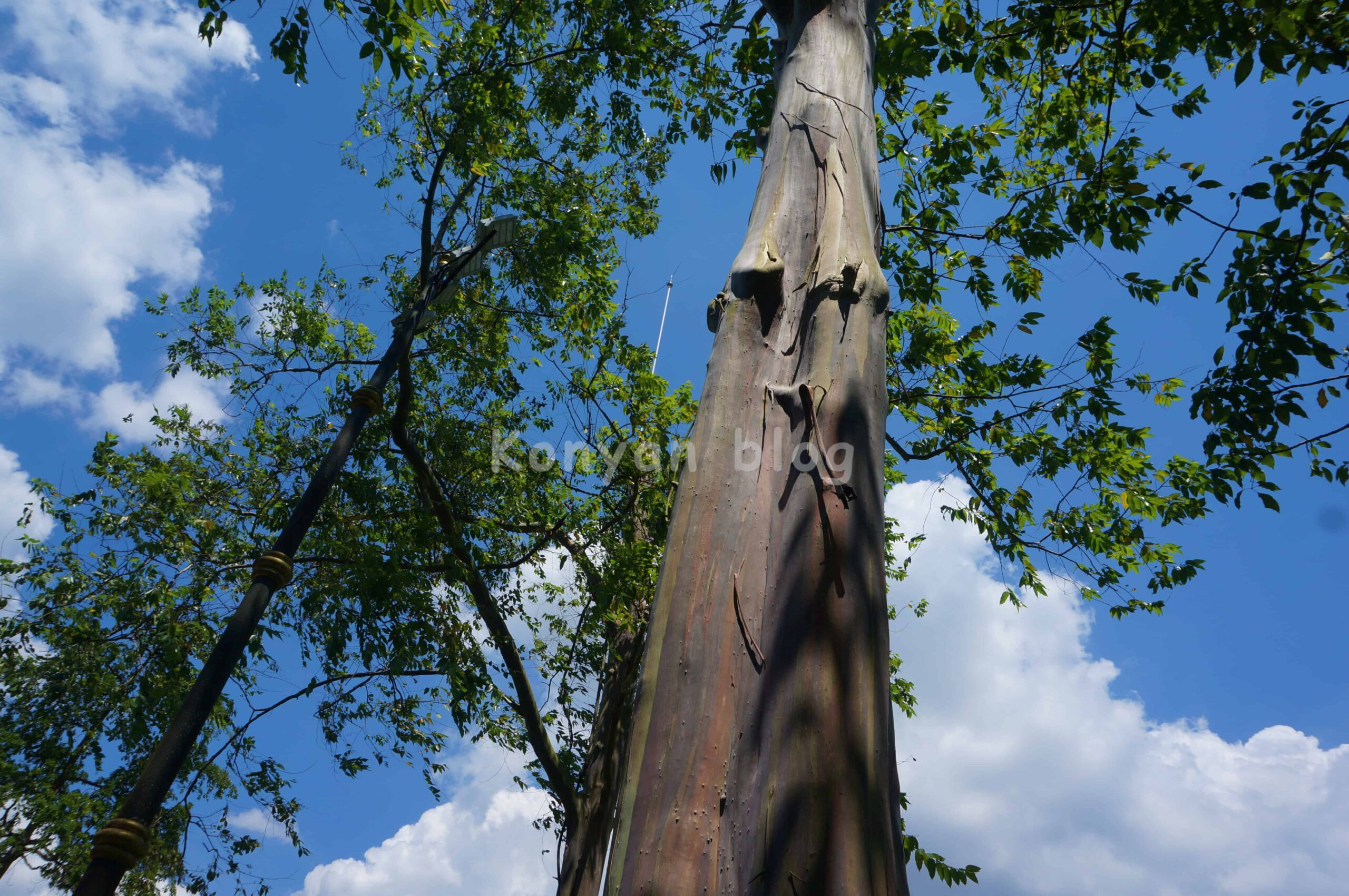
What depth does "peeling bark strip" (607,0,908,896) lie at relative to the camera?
144cm

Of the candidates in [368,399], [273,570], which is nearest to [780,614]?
[273,570]

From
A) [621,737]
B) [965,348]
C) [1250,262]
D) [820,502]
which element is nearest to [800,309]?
[820,502]

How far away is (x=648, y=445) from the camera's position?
8.08 metres

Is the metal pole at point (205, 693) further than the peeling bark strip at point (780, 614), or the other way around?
the metal pole at point (205, 693)

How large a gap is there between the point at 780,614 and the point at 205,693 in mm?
2354

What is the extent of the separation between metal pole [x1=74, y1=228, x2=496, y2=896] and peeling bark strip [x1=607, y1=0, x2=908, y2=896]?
1.93m

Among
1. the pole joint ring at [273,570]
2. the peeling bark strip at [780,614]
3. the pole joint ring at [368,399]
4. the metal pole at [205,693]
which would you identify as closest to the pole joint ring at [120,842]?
the metal pole at [205,693]

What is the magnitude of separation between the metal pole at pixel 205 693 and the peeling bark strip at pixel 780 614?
6.33 feet

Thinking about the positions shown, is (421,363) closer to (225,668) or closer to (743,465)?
(225,668)

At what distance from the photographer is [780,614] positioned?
5.54 ft

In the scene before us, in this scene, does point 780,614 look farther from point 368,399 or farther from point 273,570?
point 368,399

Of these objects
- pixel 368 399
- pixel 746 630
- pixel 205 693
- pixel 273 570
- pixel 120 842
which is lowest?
pixel 120 842

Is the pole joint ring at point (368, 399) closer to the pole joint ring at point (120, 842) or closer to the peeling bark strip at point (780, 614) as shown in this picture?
the pole joint ring at point (120, 842)

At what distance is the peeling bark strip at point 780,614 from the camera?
1.44m
